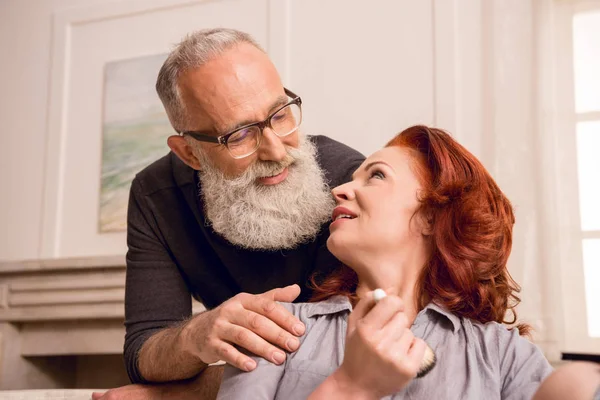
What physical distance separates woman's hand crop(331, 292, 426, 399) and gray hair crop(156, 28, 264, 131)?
1.19 metres

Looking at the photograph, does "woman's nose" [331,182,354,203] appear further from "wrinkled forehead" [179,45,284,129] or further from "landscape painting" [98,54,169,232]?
"landscape painting" [98,54,169,232]

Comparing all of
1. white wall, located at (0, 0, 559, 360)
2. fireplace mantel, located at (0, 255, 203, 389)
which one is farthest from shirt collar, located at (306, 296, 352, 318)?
fireplace mantel, located at (0, 255, 203, 389)

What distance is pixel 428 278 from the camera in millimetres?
1692

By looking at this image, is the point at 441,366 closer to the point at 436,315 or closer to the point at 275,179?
the point at 436,315

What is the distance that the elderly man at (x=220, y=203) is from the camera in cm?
206

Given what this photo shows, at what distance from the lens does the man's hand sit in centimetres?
148

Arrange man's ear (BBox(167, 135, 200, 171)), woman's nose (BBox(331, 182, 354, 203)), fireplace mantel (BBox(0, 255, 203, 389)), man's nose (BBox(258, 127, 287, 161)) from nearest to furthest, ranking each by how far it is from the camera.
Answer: woman's nose (BBox(331, 182, 354, 203)) → man's nose (BBox(258, 127, 287, 161)) → man's ear (BBox(167, 135, 200, 171)) → fireplace mantel (BBox(0, 255, 203, 389))

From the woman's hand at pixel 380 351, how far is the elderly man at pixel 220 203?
0.74 meters

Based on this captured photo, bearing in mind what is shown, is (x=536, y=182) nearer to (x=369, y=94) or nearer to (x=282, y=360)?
(x=369, y=94)

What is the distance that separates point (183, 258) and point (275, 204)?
40 cm

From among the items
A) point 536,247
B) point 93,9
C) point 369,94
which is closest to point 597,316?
point 536,247

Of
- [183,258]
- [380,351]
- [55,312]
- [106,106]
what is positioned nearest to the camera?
[380,351]

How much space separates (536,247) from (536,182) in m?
0.32

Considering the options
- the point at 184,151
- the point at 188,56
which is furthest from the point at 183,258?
the point at 188,56
